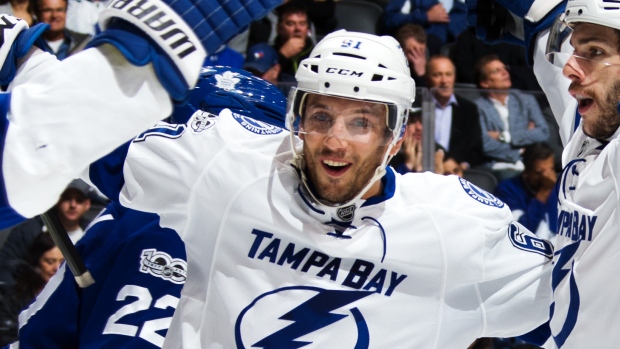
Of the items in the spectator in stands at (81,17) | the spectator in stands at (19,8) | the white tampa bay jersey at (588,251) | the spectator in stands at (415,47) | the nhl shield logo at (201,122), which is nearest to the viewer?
the white tampa bay jersey at (588,251)

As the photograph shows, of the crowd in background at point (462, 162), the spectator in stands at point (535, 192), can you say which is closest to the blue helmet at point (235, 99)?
the crowd in background at point (462, 162)

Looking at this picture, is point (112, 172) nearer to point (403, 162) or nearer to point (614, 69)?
point (614, 69)

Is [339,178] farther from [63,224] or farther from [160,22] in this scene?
[63,224]

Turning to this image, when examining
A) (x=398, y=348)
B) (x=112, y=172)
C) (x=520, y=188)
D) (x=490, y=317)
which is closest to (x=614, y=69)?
(x=490, y=317)

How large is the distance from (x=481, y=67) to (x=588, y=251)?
316 cm

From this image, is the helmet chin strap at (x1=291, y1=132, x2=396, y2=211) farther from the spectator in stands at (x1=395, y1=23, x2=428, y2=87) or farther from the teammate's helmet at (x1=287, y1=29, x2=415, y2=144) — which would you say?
the spectator in stands at (x1=395, y1=23, x2=428, y2=87)

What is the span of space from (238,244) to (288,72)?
300 cm

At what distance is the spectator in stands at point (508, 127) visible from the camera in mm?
4133

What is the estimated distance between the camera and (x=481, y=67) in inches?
206

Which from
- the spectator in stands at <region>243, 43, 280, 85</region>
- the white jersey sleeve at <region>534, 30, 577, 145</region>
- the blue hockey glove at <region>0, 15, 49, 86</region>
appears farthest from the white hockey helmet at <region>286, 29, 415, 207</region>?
the spectator in stands at <region>243, 43, 280, 85</region>

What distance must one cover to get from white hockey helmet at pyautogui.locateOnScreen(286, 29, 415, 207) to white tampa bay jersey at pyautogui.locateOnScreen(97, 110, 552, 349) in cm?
9

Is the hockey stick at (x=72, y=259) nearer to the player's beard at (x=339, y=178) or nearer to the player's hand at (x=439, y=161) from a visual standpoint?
the player's beard at (x=339, y=178)

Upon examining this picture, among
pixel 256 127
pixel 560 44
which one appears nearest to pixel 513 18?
pixel 560 44

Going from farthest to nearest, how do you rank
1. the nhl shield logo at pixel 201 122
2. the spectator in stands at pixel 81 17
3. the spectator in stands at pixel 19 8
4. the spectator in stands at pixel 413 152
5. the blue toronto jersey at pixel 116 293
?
1. the spectator in stands at pixel 81 17
2. the spectator in stands at pixel 19 8
3. the spectator in stands at pixel 413 152
4. the blue toronto jersey at pixel 116 293
5. the nhl shield logo at pixel 201 122
